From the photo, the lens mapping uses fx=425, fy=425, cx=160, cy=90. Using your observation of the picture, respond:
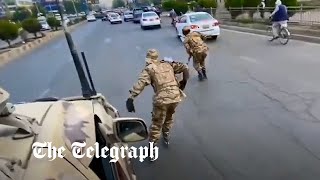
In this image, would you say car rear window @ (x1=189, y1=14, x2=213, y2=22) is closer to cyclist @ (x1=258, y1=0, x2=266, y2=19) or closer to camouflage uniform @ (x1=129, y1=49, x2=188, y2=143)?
cyclist @ (x1=258, y1=0, x2=266, y2=19)

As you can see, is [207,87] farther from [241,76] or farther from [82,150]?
[82,150]

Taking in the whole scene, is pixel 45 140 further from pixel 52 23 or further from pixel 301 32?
pixel 52 23

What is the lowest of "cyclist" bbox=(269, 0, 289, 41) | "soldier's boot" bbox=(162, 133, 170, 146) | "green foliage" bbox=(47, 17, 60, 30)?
"green foliage" bbox=(47, 17, 60, 30)

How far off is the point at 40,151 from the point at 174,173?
3.47 m

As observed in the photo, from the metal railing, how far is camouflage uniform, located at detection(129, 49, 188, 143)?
14.1 metres

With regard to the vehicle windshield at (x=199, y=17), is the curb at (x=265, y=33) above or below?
below

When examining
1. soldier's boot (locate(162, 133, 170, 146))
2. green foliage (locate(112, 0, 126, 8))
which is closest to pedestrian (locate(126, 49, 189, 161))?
soldier's boot (locate(162, 133, 170, 146))

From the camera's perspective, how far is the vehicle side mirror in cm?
303

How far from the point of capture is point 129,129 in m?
3.09

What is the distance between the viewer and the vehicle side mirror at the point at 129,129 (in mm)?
3027


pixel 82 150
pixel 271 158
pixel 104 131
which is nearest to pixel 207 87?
pixel 271 158

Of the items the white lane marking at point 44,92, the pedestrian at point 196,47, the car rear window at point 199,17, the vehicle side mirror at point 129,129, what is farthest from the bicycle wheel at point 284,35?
the vehicle side mirror at point 129,129

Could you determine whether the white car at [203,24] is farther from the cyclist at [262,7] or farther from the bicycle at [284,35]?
the cyclist at [262,7]

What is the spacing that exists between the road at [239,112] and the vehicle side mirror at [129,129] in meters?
2.00
